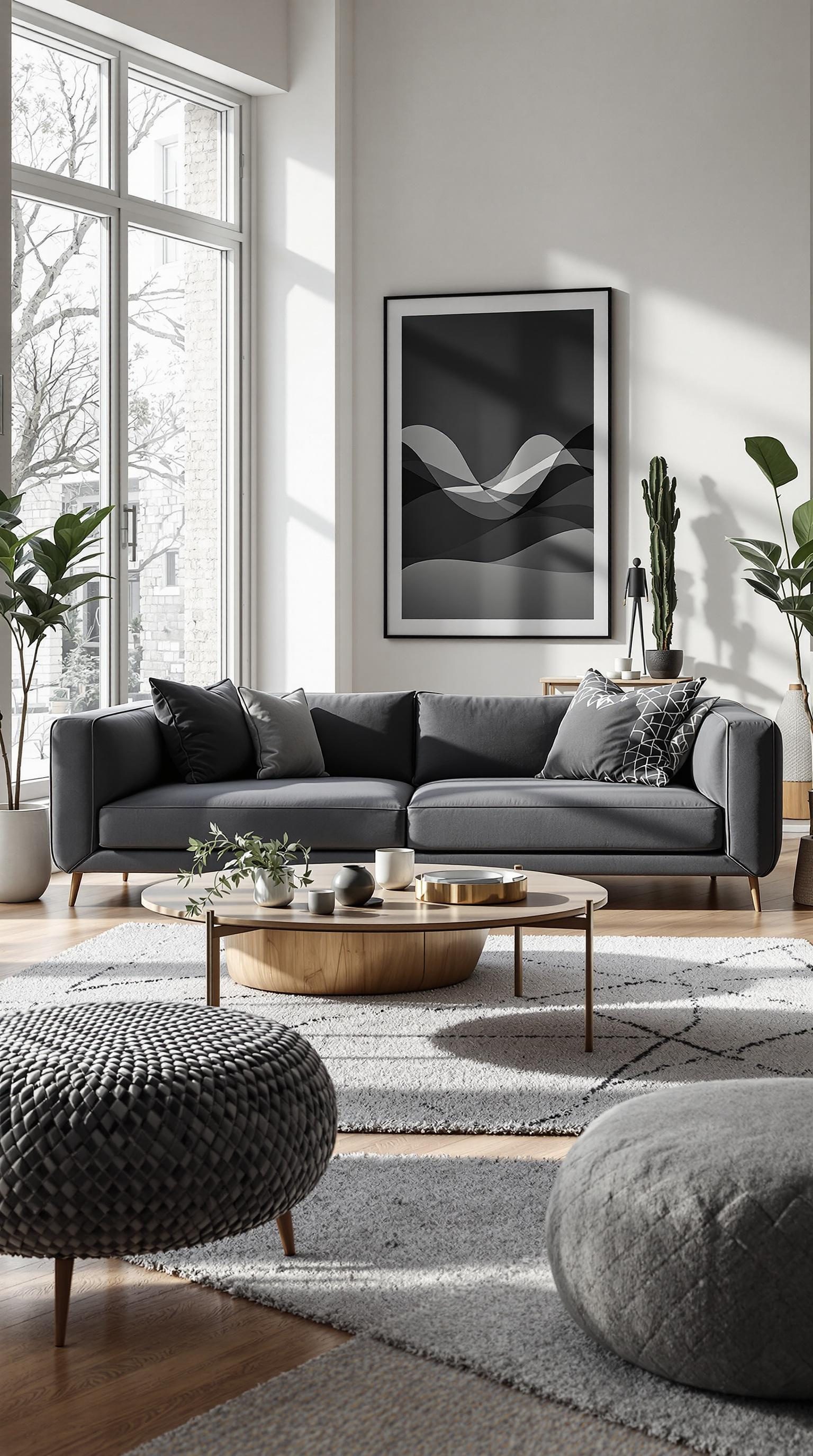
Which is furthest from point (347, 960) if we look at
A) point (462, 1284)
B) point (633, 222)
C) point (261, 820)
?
point (633, 222)

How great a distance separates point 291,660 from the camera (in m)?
7.61

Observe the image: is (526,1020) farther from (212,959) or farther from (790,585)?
(790,585)

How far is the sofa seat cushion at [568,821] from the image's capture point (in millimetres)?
4961

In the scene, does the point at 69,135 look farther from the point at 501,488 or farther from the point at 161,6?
the point at 501,488

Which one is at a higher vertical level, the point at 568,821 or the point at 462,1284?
the point at 568,821

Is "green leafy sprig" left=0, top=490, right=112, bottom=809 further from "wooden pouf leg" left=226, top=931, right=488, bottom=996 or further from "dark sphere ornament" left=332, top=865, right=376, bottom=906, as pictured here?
"dark sphere ornament" left=332, top=865, right=376, bottom=906

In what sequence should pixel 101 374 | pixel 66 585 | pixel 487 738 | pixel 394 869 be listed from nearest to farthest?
pixel 394 869, pixel 66 585, pixel 487 738, pixel 101 374

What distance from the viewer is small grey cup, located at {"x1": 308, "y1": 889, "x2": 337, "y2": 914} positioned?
3.34 m

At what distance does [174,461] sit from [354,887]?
14.5 ft

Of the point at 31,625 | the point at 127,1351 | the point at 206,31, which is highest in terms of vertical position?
the point at 206,31

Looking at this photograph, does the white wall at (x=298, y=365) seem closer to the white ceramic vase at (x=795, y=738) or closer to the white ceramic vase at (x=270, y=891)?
the white ceramic vase at (x=795, y=738)

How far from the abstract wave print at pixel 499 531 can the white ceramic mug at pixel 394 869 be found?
386cm

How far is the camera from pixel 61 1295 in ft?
6.42

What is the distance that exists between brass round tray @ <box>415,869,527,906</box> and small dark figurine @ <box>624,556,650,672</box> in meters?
3.58
